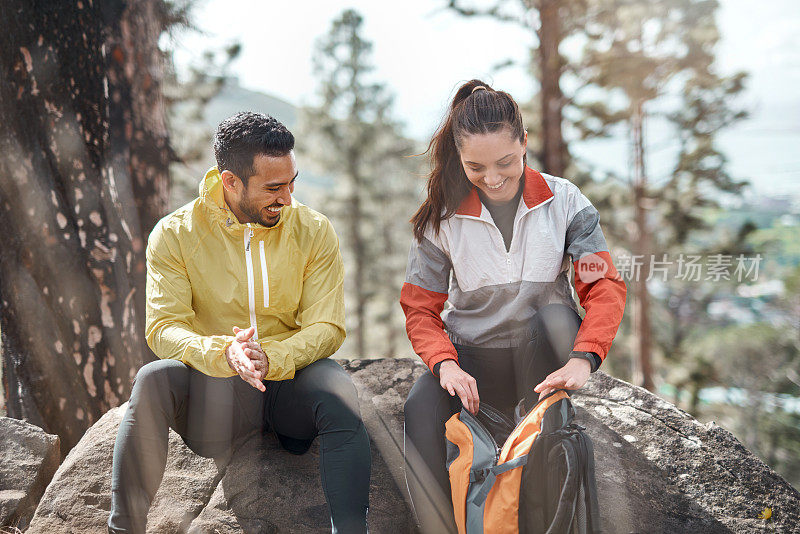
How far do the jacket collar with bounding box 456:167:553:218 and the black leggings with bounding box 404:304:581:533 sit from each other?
44 cm

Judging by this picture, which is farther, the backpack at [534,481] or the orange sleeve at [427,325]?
the orange sleeve at [427,325]

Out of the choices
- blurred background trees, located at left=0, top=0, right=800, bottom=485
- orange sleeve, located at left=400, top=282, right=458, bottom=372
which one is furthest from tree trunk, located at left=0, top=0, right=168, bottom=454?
orange sleeve, located at left=400, top=282, right=458, bottom=372

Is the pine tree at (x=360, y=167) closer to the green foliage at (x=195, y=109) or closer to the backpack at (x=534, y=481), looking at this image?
the green foliage at (x=195, y=109)

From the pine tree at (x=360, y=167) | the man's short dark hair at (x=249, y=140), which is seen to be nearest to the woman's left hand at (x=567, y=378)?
the man's short dark hair at (x=249, y=140)

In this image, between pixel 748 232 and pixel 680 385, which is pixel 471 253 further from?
pixel 680 385

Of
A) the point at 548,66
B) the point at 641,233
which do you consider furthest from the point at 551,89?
the point at 641,233

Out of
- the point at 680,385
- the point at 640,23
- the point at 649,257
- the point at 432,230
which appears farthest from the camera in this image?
the point at 680,385

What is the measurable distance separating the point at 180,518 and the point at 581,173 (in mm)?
11970

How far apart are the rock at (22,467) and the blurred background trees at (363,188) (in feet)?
1.85

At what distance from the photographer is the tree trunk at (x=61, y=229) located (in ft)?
10.3

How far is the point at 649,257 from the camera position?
10.9 m

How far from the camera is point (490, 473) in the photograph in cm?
194

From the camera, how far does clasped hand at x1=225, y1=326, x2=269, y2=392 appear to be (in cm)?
197

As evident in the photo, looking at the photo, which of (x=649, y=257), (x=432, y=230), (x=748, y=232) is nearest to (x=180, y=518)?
(x=432, y=230)
